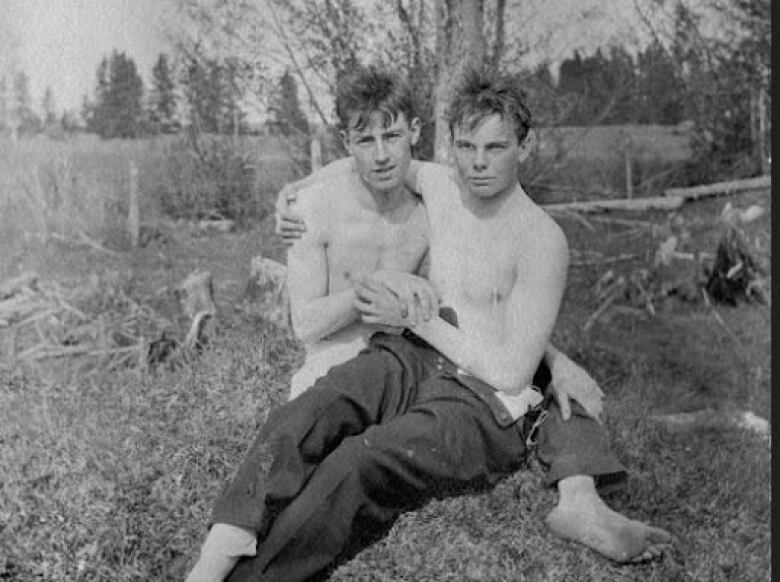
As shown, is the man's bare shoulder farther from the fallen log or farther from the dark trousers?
the fallen log

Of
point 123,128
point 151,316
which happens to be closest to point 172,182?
point 123,128

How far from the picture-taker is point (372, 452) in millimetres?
2436

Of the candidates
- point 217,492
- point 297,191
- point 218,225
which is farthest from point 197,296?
point 217,492

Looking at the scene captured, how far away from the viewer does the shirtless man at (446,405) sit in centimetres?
237

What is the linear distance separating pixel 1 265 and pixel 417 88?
2868 mm

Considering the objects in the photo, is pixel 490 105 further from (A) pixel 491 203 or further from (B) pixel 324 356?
(B) pixel 324 356

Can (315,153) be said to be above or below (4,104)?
below

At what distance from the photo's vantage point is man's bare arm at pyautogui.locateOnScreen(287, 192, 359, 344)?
2809 millimetres

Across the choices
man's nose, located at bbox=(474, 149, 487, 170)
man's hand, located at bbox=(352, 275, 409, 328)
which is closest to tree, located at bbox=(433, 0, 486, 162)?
man's nose, located at bbox=(474, 149, 487, 170)

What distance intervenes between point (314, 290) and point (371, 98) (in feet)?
2.04

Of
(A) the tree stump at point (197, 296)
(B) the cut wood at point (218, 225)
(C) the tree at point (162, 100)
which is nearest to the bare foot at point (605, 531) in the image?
(A) the tree stump at point (197, 296)

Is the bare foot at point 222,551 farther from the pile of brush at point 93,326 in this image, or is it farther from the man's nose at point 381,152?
the pile of brush at point 93,326

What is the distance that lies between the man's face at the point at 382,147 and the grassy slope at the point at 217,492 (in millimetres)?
993

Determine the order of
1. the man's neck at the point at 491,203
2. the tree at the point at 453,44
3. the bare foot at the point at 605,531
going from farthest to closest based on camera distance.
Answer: the tree at the point at 453,44, the man's neck at the point at 491,203, the bare foot at the point at 605,531
